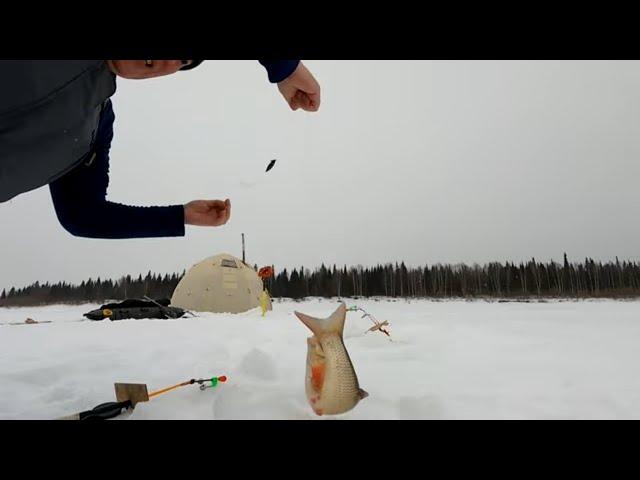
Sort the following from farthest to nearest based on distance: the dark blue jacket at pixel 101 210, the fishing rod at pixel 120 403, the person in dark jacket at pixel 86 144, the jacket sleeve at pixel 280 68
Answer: the dark blue jacket at pixel 101 210
the jacket sleeve at pixel 280 68
the fishing rod at pixel 120 403
the person in dark jacket at pixel 86 144

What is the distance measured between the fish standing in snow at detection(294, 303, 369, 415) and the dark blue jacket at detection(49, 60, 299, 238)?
92 centimetres

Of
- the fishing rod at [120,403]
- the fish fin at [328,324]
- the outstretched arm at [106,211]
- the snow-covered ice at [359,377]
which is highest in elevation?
the outstretched arm at [106,211]

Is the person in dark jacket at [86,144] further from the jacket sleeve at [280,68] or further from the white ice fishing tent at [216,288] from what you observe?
the white ice fishing tent at [216,288]

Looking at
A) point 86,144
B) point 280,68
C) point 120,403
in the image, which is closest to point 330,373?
point 120,403

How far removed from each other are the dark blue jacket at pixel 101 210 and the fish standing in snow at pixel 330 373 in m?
0.92

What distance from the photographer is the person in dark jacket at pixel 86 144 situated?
94cm

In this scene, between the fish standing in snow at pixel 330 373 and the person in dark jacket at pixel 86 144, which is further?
the fish standing in snow at pixel 330 373

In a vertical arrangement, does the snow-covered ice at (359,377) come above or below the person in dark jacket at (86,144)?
below

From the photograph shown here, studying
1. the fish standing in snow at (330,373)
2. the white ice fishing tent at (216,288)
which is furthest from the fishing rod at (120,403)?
the white ice fishing tent at (216,288)

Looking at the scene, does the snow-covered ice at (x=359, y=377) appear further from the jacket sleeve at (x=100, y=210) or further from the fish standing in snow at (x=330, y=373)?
the jacket sleeve at (x=100, y=210)

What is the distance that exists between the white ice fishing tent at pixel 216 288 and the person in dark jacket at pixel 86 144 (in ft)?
31.8

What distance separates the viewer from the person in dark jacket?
939 millimetres

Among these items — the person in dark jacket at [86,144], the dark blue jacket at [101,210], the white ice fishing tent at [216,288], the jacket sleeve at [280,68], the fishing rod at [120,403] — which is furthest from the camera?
the white ice fishing tent at [216,288]
